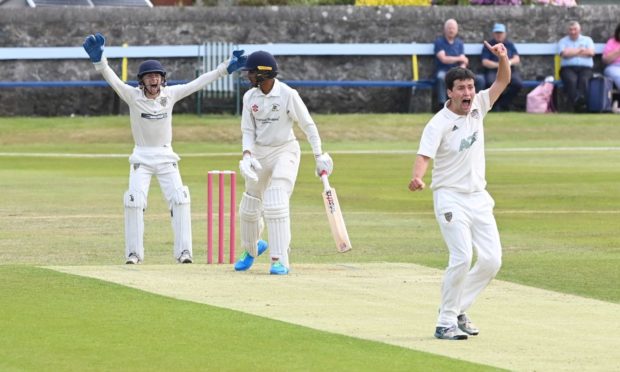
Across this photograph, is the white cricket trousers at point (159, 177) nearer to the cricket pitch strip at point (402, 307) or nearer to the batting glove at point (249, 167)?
the cricket pitch strip at point (402, 307)

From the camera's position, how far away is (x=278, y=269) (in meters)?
13.3

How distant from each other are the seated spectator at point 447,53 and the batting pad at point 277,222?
1832cm

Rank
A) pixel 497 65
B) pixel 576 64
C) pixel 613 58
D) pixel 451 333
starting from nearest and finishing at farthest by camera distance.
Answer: pixel 451 333 < pixel 497 65 < pixel 576 64 < pixel 613 58

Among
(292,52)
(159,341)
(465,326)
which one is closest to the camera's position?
(159,341)

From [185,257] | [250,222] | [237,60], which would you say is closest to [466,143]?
[250,222]

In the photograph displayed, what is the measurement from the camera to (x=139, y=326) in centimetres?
1038

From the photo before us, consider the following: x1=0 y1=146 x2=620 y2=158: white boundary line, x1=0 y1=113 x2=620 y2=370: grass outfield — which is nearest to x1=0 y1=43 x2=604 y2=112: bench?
x1=0 y1=113 x2=620 y2=370: grass outfield

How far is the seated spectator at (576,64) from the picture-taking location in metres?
32.2

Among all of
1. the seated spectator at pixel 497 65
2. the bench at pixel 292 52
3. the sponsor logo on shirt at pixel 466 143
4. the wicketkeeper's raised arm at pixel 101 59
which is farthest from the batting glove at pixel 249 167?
the bench at pixel 292 52

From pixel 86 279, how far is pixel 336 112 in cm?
2073

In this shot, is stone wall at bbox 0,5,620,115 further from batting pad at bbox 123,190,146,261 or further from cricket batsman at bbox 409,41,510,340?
cricket batsman at bbox 409,41,510,340

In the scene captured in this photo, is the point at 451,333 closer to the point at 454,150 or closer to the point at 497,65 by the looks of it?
the point at 454,150

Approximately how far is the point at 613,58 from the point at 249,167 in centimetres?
2028

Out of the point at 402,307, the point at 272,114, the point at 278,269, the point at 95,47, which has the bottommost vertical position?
the point at 278,269
